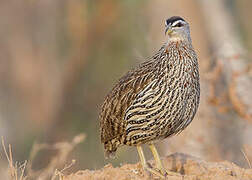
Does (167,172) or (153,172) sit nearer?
(153,172)

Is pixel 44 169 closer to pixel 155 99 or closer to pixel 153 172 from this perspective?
pixel 153 172

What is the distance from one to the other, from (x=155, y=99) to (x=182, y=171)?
885 millimetres

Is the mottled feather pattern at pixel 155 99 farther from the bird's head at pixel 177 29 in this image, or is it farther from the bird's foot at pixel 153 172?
the bird's foot at pixel 153 172

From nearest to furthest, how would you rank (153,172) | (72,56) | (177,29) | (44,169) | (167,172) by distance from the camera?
(153,172)
(167,172)
(177,29)
(44,169)
(72,56)

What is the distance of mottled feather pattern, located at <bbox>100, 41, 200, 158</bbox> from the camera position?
7629mm

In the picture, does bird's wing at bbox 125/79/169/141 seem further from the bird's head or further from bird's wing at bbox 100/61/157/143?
the bird's head

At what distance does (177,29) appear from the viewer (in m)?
7.93

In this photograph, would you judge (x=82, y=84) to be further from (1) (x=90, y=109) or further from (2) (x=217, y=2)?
(2) (x=217, y=2)

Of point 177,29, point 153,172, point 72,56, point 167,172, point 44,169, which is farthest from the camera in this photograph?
point 72,56

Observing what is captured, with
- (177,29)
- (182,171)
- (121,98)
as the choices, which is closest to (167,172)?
(182,171)

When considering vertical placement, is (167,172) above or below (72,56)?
below

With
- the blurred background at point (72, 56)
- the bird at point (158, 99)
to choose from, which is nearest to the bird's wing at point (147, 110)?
the bird at point (158, 99)

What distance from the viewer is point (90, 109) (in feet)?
79.3

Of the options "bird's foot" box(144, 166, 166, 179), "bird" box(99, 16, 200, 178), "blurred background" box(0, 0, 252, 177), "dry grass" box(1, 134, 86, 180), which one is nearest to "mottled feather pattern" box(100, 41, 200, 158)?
"bird" box(99, 16, 200, 178)
